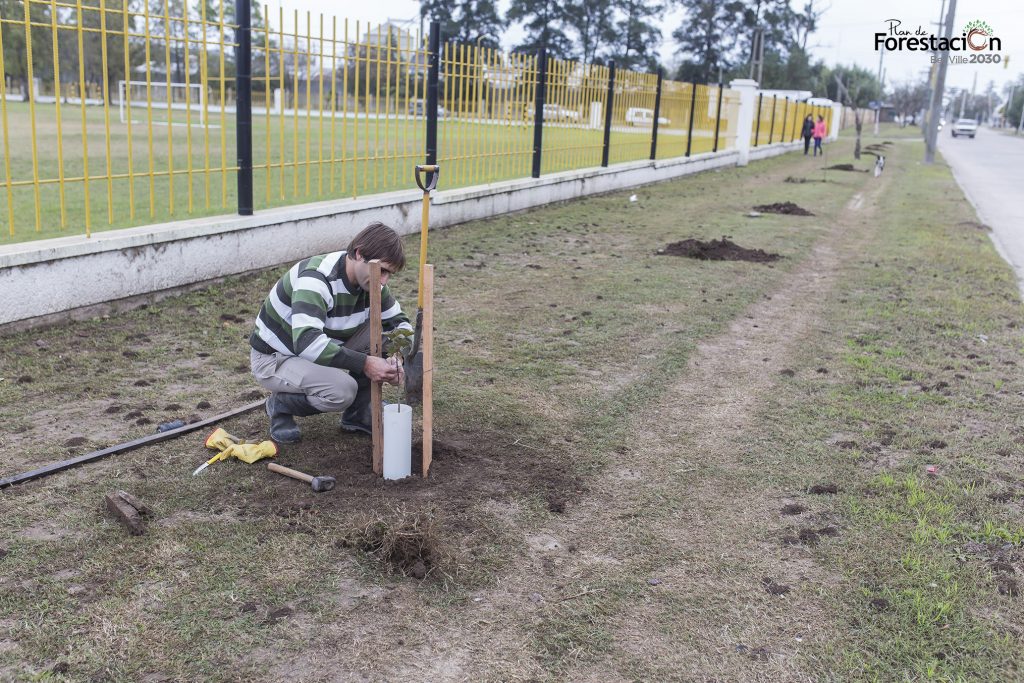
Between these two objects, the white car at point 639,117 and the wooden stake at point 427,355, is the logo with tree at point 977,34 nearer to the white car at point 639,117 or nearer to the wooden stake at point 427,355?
the white car at point 639,117

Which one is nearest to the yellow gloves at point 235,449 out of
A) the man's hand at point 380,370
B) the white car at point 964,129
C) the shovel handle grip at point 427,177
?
the man's hand at point 380,370

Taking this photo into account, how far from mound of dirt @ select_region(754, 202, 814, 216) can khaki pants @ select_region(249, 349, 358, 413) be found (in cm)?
1119

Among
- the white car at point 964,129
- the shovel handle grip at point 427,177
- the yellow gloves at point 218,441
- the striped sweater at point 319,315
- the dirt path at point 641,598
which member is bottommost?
the dirt path at point 641,598

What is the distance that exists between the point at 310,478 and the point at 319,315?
69cm

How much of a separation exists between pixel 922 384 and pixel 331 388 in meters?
3.61

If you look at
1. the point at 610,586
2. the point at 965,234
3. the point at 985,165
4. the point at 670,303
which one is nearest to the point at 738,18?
the point at 985,165

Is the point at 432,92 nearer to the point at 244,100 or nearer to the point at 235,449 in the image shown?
the point at 244,100

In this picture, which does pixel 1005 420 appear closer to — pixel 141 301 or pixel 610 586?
pixel 610 586

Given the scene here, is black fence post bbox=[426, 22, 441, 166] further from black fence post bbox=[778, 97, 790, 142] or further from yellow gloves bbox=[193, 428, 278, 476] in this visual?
black fence post bbox=[778, 97, 790, 142]

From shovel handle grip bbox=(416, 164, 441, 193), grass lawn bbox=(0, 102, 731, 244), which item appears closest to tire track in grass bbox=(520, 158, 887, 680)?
shovel handle grip bbox=(416, 164, 441, 193)

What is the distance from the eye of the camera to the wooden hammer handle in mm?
3686

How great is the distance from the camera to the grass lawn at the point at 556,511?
269cm

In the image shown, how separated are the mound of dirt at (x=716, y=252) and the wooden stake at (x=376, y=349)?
6260mm

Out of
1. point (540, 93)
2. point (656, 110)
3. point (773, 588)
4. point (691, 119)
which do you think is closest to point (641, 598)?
point (773, 588)
